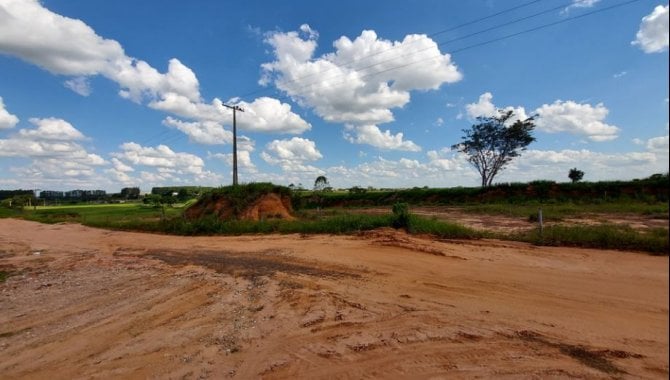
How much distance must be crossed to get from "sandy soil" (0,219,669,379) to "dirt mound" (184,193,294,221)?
9.59 m

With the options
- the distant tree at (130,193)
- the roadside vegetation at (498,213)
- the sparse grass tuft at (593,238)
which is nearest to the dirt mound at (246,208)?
the roadside vegetation at (498,213)

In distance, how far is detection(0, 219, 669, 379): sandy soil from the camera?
11.8ft

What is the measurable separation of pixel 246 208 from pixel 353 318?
14779 millimetres

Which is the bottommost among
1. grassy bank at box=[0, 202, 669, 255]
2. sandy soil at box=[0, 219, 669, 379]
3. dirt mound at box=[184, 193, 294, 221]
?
sandy soil at box=[0, 219, 669, 379]

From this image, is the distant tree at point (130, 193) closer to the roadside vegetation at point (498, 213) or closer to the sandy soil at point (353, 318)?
the roadside vegetation at point (498, 213)

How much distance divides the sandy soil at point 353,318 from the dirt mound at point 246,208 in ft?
31.5

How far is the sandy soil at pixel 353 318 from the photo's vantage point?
3.58 meters

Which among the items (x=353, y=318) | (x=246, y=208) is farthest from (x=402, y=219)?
(x=246, y=208)

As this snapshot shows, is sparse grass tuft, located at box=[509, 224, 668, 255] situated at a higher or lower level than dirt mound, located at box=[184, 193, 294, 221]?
lower

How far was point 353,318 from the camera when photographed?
15.9ft

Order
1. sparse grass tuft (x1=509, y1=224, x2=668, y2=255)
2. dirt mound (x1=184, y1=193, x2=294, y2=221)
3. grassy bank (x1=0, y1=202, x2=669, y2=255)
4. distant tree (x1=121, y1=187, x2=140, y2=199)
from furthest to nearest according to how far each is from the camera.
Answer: distant tree (x1=121, y1=187, x2=140, y2=199) → dirt mound (x1=184, y1=193, x2=294, y2=221) → grassy bank (x1=0, y1=202, x2=669, y2=255) → sparse grass tuft (x1=509, y1=224, x2=668, y2=255)

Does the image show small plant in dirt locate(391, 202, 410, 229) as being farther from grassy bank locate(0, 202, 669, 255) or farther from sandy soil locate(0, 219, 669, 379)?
sandy soil locate(0, 219, 669, 379)

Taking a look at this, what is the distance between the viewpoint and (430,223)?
12.5 metres

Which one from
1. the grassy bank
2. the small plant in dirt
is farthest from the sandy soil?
the small plant in dirt
